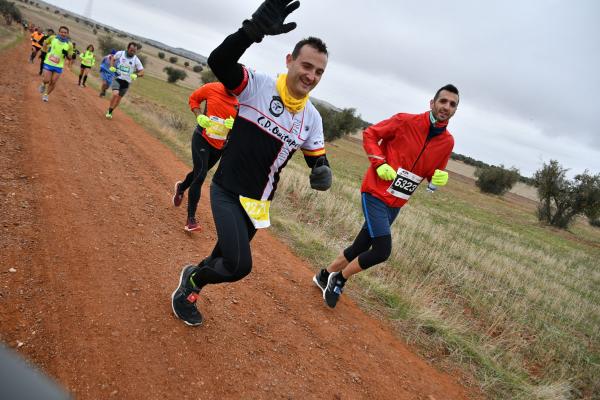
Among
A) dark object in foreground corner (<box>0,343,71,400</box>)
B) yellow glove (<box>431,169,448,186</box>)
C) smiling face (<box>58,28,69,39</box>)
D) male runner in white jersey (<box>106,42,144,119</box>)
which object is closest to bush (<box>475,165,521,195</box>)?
male runner in white jersey (<box>106,42,144,119</box>)

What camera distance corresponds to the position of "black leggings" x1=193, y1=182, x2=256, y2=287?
9.93ft

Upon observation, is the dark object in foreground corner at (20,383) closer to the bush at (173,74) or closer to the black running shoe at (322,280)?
the black running shoe at (322,280)

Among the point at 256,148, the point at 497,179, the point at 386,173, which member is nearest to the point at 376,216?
the point at 386,173

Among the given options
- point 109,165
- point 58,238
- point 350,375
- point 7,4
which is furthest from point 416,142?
point 7,4

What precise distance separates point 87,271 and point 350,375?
2631 millimetres

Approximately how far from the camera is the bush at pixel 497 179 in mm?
50469

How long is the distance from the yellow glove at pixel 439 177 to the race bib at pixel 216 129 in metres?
2.89

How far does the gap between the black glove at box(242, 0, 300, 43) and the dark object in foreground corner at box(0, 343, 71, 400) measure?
2.15 m

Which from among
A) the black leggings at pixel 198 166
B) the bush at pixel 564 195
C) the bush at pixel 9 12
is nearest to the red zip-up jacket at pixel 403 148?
the black leggings at pixel 198 166

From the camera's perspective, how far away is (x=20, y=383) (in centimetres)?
71

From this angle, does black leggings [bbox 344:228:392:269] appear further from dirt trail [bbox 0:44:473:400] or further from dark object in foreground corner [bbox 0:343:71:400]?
dark object in foreground corner [bbox 0:343:71:400]

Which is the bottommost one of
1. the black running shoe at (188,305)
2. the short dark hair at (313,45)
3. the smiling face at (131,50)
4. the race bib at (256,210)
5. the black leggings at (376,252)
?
the black running shoe at (188,305)

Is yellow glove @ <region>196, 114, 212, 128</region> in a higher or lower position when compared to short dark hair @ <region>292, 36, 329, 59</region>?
lower

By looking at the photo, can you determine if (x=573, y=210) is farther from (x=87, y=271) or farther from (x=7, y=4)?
(x=7, y=4)
